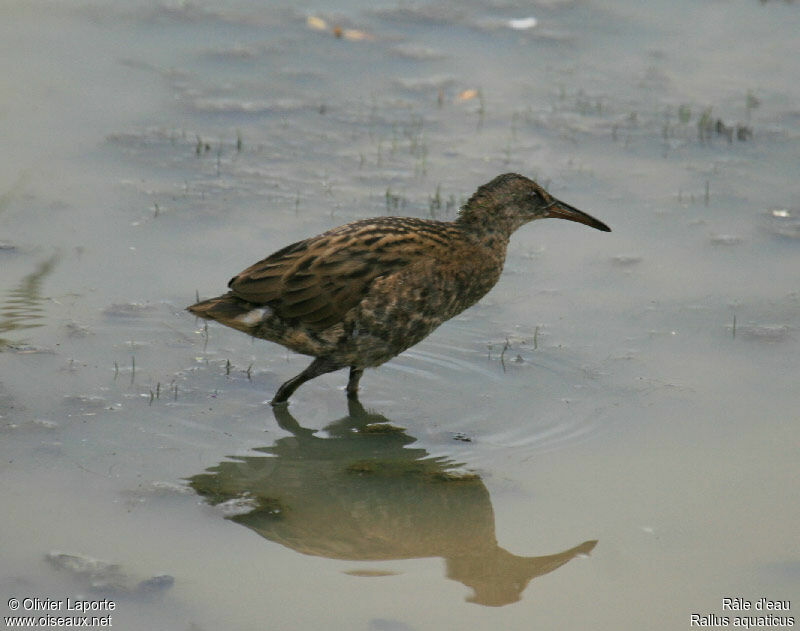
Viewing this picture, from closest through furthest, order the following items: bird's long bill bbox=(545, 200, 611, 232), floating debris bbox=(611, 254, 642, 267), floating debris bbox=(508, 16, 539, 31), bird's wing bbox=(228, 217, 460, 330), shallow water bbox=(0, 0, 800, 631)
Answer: shallow water bbox=(0, 0, 800, 631) < bird's wing bbox=(228, 217, 460, 330) < bird's long bill bbox=(545, 200, 611, 232) < floating debris bbox=(611, 254, 642, 267) < floating debris bbox=(508, 16, 539, 31)

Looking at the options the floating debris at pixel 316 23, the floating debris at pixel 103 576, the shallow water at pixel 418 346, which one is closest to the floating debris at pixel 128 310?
the shallow water at pixel 418 346

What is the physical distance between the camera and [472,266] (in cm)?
750

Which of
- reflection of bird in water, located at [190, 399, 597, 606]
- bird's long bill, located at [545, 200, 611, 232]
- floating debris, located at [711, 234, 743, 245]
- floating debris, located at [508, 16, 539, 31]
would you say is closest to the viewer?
reflection of bird in water, located at [190, 399, 597, 606]

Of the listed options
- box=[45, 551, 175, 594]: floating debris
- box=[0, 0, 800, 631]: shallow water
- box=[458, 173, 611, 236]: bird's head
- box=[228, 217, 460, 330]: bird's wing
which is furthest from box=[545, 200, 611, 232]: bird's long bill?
box=[45, 551, 175, 594]: floating debris

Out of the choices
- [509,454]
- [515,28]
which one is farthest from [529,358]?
[515,28]

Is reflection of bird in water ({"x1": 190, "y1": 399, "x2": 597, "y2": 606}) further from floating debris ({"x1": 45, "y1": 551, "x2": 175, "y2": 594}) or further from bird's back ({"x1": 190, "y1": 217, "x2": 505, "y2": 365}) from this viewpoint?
floating debris ({"x1": 45, "y1": 551, "x2": 175, "y2": 594})

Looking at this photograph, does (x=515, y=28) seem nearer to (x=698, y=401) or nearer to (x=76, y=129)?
(x=76, y=129)

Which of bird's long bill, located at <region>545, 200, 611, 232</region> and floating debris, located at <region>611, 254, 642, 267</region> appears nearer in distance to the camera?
bird's long bill, located at <region>545, 200, 611, 232</region>

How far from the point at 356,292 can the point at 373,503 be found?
1.24 meters

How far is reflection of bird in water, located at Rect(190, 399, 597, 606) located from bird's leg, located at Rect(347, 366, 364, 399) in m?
0.40

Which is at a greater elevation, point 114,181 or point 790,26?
point 790,26

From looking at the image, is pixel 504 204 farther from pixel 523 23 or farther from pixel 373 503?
pixel 523 23

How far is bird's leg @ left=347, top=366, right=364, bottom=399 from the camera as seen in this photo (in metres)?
7.55

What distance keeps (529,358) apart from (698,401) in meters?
1.03
